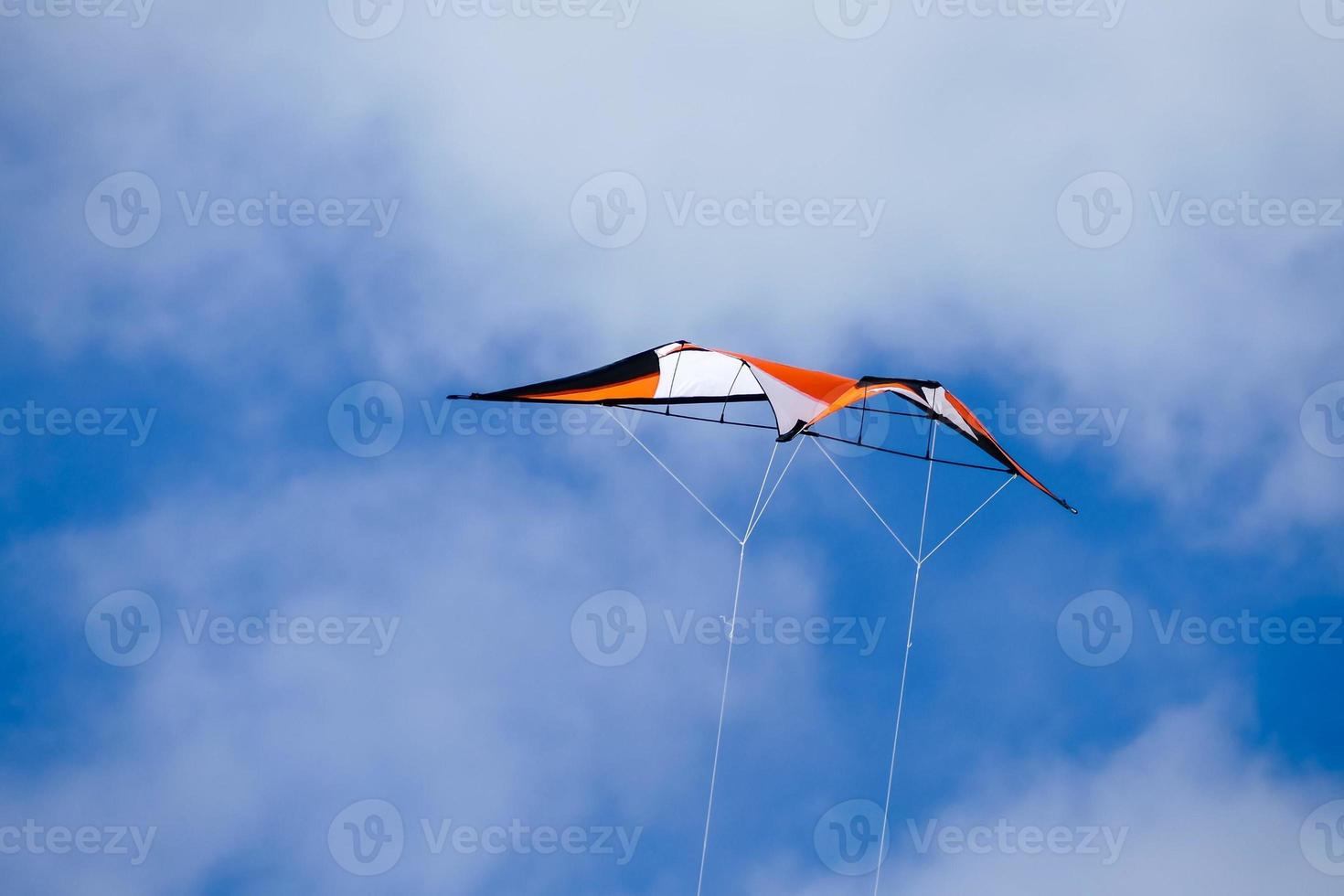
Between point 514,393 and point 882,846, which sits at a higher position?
point 514,393

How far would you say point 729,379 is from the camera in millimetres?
16797

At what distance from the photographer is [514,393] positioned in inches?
614

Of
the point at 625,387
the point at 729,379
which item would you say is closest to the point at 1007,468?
the point at 729,379

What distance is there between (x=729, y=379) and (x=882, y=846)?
6445 millimetres

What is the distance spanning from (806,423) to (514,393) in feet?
11.5

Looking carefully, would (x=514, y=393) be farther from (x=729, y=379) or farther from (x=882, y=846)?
(x=882, y=846)

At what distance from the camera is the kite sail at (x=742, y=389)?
568 inches

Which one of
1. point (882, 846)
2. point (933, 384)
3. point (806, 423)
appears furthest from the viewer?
point (882, 846)

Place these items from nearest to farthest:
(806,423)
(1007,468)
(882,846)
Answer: (806,423) < (1007,468) < (882,846)

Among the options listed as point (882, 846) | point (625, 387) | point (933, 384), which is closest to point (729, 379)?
point (625, 387)

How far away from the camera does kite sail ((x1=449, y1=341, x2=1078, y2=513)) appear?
47.3ft

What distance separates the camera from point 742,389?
1705cm

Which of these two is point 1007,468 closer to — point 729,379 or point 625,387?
point 729,379

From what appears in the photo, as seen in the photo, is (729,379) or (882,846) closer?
(729,379)
